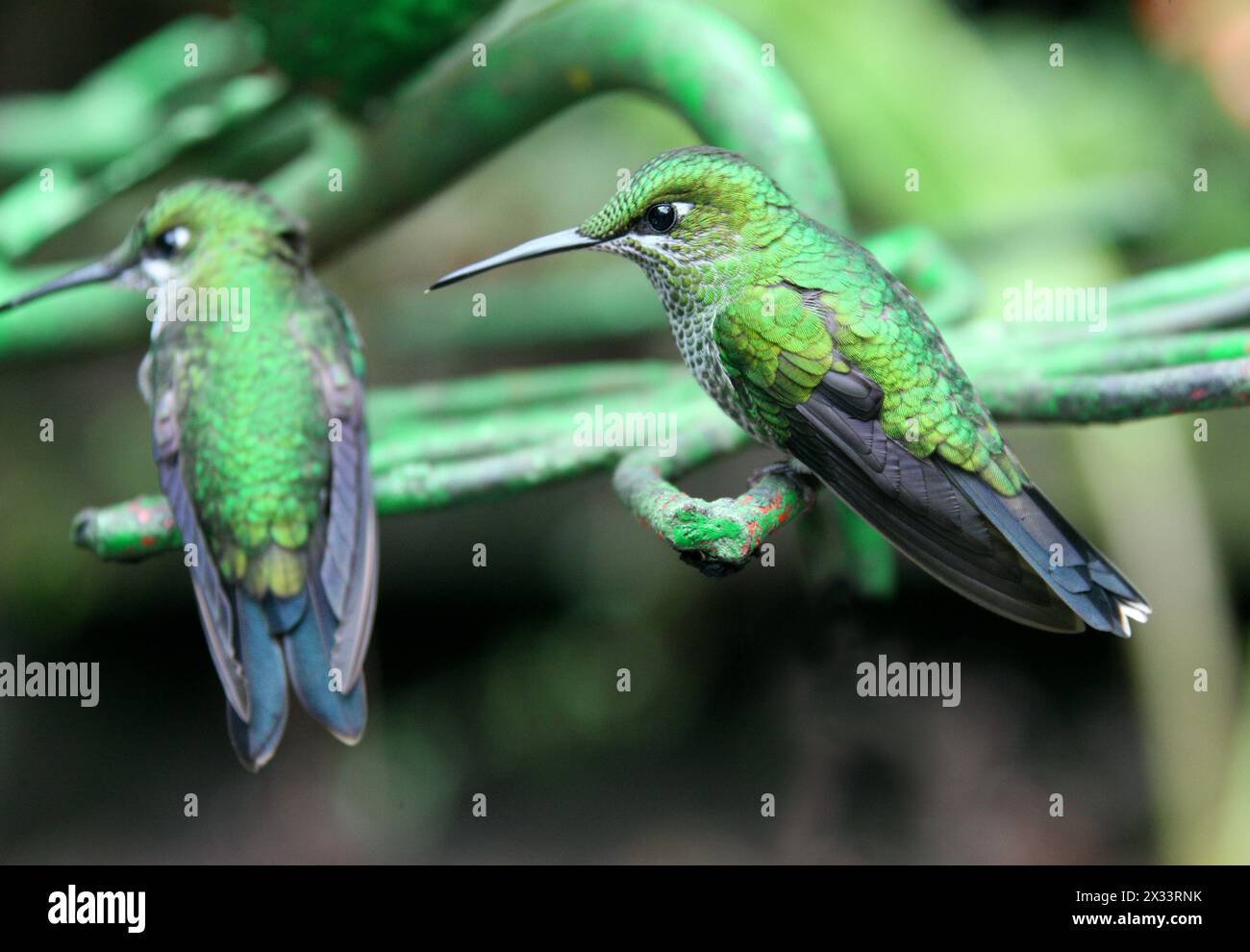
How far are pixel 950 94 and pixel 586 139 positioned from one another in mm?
673

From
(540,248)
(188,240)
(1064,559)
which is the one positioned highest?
(188,240)

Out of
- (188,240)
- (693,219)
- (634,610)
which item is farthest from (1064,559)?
(634,610)

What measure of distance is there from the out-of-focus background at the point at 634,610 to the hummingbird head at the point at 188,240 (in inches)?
31.8

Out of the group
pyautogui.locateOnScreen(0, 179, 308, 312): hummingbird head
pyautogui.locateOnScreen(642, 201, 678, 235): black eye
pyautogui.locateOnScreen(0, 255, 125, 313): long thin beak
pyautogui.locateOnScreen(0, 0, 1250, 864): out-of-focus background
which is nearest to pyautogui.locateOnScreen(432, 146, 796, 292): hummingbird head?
pyautogui.locateOnScreen(642, 201, 678, 235): black eye

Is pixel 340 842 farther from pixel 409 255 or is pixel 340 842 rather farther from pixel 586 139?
pixel 586 139

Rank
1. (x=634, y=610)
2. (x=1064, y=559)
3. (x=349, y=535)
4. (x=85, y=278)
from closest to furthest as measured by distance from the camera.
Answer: (x=1064, y=559), (x=349, y=535), (x=85, y=278), (x=634, y=610)

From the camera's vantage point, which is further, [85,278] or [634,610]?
[634,610]

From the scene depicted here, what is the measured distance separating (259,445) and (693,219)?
468 millimetres

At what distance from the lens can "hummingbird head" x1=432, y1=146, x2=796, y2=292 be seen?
3.45ft

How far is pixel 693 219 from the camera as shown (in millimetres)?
1068

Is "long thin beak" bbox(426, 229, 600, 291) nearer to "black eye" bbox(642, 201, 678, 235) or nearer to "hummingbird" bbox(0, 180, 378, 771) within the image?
"black eye" bbox(642, 201, 678, 235)

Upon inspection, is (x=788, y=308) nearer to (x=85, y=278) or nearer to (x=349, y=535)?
(x=349, y=535)

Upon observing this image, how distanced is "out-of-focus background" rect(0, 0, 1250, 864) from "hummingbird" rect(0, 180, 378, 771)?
32.5 inches

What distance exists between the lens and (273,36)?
62.0 inches
